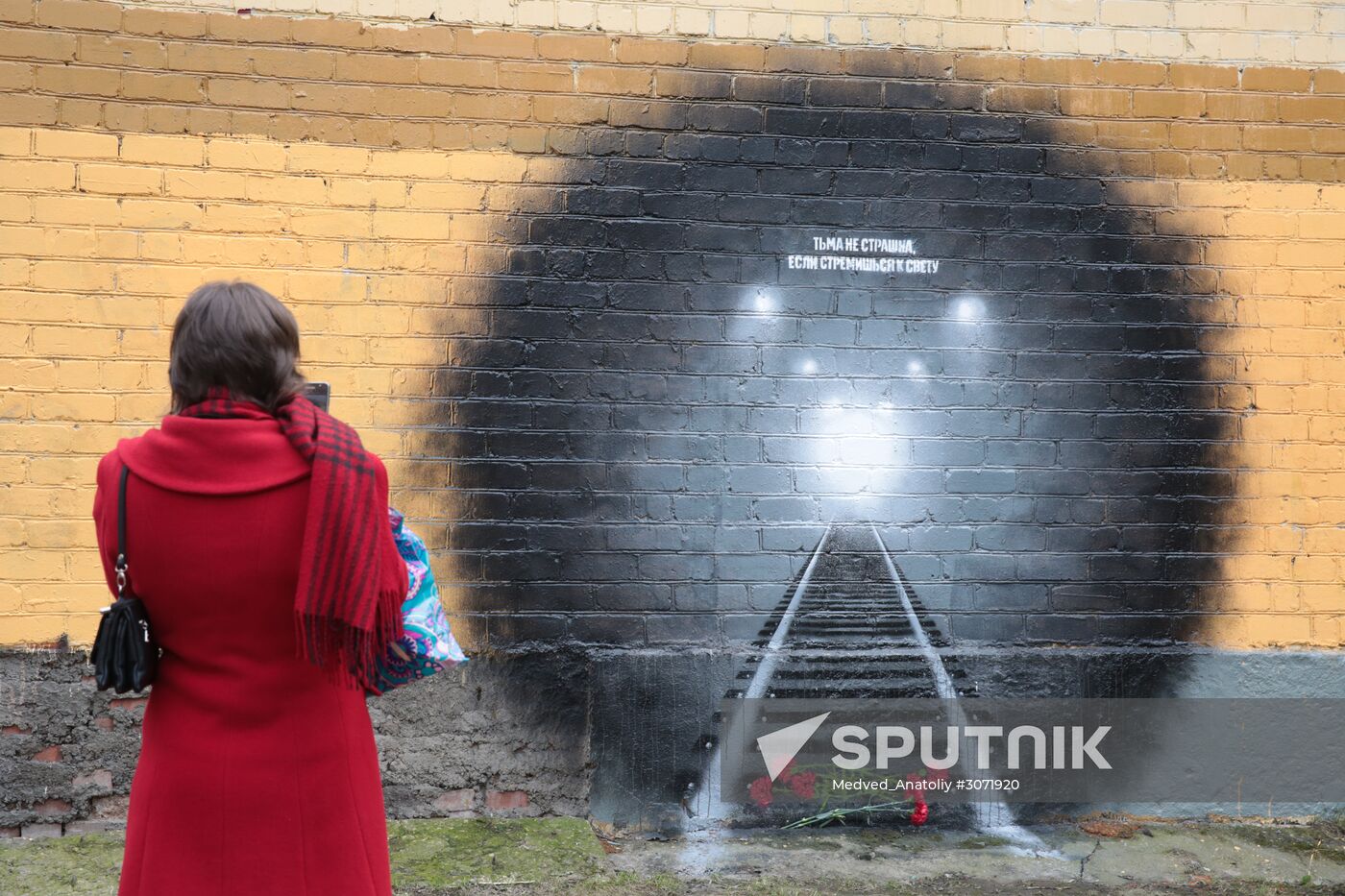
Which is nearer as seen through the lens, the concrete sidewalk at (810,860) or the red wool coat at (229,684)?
the red wool coat at (229,684)

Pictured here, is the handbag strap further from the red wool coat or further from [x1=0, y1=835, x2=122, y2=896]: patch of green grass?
[x1=0, y1=835, x2=122, y2=896]: patch of green grass

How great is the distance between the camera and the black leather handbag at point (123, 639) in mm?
1866

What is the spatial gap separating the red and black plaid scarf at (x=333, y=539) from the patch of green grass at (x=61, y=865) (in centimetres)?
246

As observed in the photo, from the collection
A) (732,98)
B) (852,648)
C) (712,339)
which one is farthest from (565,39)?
(852,648)

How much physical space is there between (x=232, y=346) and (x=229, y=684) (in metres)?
0.60

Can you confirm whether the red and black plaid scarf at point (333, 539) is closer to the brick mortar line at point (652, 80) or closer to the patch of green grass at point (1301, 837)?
the brick mortar line at point (652, 80)

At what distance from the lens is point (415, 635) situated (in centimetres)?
205

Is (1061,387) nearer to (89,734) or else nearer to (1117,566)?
(1117,566)

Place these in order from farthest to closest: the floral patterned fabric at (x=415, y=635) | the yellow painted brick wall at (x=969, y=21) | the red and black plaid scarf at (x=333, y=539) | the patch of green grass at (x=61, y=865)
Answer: the yellow painted brick wall at (x=969, y=21) < the patch of green grass at (x=61, y=865) < the floral patterned fabric at (x=415, y=635) < the red and black plaid scarf at (x=333, y=539)

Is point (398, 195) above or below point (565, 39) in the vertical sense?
below

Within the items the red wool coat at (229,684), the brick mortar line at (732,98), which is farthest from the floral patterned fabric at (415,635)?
the brick mortar line at (732,98)

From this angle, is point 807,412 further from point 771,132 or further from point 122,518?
point 122,518

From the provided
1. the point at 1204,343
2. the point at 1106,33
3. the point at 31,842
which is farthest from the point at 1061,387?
the point at 31,842

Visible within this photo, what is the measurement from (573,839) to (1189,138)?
386cm
